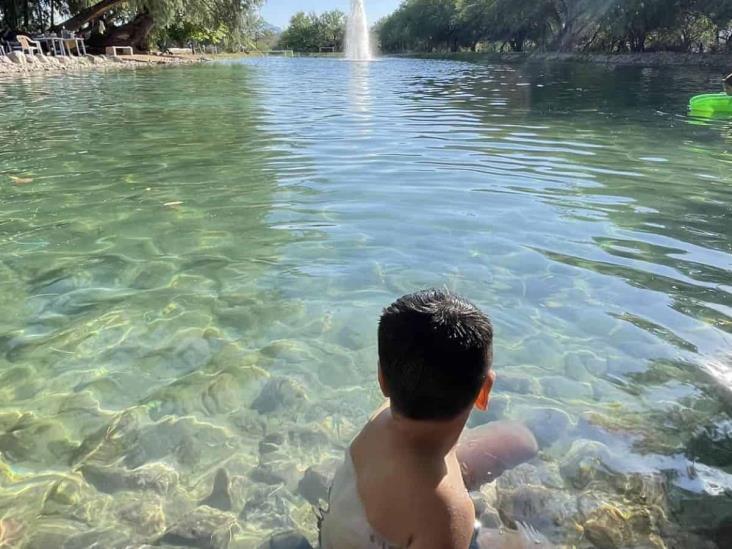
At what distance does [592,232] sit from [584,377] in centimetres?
250

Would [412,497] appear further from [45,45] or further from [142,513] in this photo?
[45,45]

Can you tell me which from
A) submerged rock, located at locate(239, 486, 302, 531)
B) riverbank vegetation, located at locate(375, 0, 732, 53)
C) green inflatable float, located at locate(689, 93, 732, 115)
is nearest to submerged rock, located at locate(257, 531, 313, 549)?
submerged rock, located at locate(239, 486, 302, 531)

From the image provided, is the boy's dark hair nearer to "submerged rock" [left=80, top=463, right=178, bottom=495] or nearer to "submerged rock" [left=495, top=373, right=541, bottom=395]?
"submerged rock" [left=80, top=463, right=178, bottom=495]

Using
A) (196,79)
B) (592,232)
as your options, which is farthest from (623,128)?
(196,79)

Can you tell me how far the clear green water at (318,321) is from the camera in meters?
2.49

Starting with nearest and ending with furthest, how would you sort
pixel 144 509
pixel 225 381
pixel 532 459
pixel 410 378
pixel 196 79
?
pixel 410 378 → pixel 144 509 → pixel 532 459 → pixel 225 381 → pixel 196 79

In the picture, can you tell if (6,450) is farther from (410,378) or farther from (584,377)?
(584,377)

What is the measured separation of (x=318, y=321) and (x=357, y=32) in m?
74.0

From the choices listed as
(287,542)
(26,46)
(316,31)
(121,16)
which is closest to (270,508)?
(287,542)

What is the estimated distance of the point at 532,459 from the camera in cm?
268

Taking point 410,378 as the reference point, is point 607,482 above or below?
below

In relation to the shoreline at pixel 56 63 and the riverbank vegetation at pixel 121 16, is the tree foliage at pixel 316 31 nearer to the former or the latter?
the riverbank vegetation at pixel 121 16

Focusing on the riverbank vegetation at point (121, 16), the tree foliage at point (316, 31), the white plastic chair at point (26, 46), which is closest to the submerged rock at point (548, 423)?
the white plastic chair at point (26, 46)

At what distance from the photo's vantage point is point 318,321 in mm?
3951
